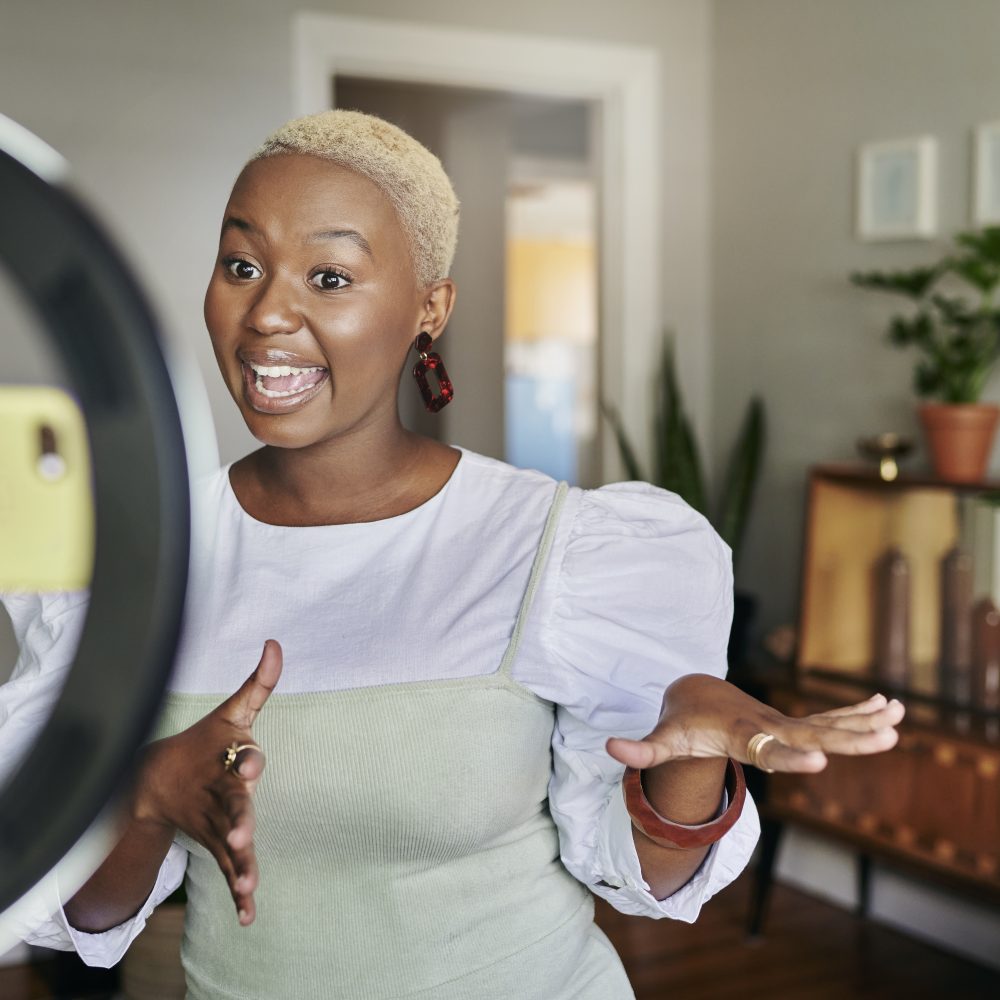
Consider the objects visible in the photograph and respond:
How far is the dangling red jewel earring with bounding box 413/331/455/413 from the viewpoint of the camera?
73 cm

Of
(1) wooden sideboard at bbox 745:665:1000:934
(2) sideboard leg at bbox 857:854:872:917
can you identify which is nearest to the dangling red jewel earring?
(1) wooden sideboard at bbox 745:665:1000:934

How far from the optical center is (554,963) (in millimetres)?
854

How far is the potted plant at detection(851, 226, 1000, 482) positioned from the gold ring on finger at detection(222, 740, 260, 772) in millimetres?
2513

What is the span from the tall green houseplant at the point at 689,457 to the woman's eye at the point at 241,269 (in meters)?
2.62

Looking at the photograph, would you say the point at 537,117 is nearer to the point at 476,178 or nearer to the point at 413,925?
the point at 476,178

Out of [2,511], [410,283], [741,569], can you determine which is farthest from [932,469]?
[2,511]

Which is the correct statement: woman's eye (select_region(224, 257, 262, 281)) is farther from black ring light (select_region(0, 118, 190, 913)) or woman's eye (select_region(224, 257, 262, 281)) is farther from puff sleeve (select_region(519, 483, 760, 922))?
black ring light (select_region(0, 118, 190, 913))

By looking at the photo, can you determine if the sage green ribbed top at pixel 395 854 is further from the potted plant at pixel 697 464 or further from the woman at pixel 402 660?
the potted plant at pixel 697 464

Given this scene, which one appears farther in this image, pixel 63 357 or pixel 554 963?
pixel 554 963

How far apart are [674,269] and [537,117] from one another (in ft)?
9.31

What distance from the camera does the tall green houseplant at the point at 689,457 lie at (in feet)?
10.8

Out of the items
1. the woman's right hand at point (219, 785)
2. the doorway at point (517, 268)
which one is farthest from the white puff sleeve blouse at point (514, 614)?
the doorway at point (517, 268)

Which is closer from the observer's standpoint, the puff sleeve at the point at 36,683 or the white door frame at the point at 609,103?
the puff sleeve at the point at 36,683

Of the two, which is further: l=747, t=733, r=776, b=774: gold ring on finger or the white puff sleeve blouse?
the white puff sleeve blouse
